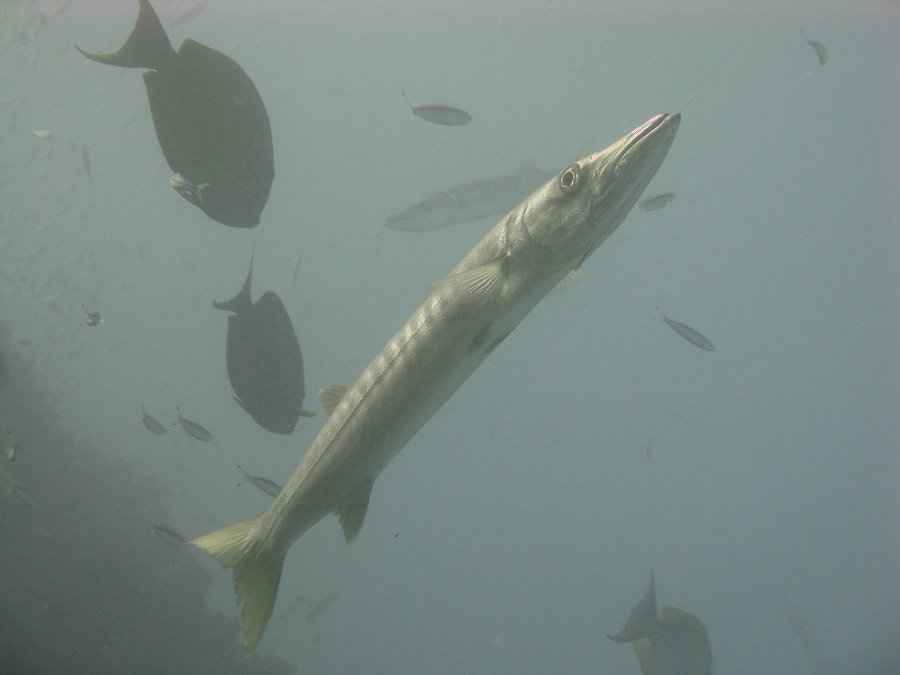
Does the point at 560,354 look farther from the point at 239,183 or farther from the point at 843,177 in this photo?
the point at 239,183

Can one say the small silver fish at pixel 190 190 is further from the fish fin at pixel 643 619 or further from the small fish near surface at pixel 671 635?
the small fish near surface at pixel 671 635

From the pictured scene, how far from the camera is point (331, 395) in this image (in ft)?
7.89

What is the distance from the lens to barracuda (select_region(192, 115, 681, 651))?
1.63m

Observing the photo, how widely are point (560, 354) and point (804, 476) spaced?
38.8m

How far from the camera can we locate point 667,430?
79125 mm

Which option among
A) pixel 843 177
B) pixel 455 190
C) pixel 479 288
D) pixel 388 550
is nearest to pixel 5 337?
pixel 455 190

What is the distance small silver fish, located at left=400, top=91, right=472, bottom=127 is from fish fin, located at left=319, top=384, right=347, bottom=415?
13.9 feet

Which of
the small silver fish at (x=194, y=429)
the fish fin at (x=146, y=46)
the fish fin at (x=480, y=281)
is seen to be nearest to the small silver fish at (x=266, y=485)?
the small silver fish at (x=194, y=429)

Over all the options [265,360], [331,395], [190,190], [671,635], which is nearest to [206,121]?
[190,190]

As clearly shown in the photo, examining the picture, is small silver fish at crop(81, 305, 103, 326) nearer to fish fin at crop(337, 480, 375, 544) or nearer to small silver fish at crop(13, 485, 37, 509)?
small silver fish at crop(13, 485, 37, 509)

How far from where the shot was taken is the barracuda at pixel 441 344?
1.63m

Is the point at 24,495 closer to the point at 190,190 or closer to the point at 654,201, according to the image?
the point at 190,190

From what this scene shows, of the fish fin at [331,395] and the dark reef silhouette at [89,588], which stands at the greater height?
the fish fin at [331,395]

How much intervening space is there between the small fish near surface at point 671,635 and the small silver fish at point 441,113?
6079 millimetres
